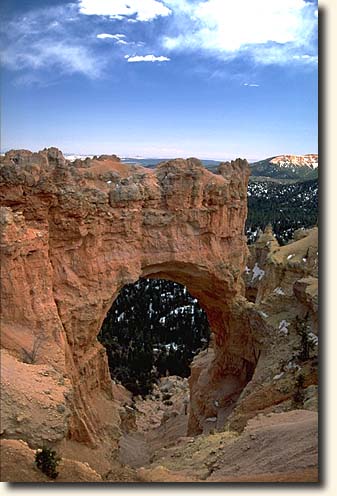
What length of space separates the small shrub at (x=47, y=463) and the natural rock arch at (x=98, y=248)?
1.65 meters

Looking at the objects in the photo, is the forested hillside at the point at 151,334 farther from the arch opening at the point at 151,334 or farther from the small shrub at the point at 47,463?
the small shrub at the point at 47,463

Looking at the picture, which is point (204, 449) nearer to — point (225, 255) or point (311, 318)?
point (311, 318)

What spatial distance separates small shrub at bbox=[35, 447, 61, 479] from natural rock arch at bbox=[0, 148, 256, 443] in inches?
65.0

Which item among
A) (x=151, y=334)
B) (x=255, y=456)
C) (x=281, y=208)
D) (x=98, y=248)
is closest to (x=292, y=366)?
(x=255, y=456)

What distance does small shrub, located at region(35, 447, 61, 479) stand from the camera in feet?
18.3

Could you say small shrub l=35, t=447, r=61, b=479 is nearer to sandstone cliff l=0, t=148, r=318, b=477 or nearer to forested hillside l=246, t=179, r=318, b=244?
sandstone cliff l=0, t=148, r=318, b=477

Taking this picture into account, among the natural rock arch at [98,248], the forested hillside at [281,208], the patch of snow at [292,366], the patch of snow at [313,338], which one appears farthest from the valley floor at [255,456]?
the forested hillside at [281,208]

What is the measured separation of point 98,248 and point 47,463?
21.5ft

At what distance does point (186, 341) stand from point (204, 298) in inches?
461

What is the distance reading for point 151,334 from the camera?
1077 inches

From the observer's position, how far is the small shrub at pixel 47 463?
220 inches

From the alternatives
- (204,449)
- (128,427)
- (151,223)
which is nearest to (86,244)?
(151,223)

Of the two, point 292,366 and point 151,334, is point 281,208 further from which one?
point 292,366

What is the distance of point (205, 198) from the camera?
43.5 feet
